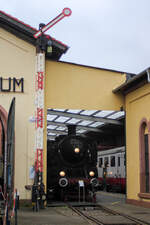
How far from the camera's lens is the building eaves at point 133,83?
15.5 metres

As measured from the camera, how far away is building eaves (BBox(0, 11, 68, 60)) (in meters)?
16.0

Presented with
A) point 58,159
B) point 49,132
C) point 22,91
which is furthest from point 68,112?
point 49,132

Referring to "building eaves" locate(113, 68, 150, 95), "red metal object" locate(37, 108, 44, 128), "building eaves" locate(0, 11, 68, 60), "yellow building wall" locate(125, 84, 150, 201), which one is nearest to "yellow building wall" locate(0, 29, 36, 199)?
"building eaves" locate(0, 11, 68, 60)

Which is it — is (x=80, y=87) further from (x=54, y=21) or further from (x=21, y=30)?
(x=54, y=21)

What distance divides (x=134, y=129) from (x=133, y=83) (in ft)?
7.02

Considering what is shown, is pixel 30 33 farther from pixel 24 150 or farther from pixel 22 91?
pixel 24 150

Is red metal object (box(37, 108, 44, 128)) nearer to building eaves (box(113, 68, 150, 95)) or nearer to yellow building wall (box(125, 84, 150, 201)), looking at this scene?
building eaves (box(113, 68, 150, 95))

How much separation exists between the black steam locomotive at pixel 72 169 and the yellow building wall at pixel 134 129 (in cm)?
170

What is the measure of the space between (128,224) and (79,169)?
750cm

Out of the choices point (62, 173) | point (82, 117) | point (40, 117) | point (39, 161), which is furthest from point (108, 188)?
point (40, 117)

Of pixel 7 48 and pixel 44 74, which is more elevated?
pixel 7 48

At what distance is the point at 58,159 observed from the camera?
18234mm

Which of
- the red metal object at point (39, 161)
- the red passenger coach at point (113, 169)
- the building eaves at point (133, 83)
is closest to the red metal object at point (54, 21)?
the building eaves at point (133, 83)

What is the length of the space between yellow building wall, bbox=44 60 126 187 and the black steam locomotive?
6.58 ft
